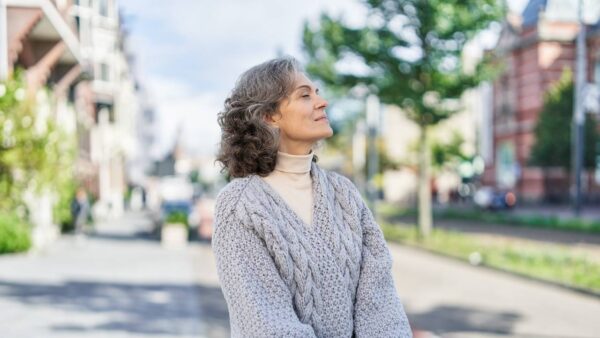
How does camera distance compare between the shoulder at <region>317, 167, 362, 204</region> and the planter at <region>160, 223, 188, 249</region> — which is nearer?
the shoulder at <region>317, 167, 362, 204</region>

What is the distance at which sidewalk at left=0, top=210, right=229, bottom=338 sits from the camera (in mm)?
8648

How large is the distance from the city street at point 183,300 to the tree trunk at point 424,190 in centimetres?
436

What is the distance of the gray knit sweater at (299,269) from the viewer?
2.24m

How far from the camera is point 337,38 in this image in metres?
23.0

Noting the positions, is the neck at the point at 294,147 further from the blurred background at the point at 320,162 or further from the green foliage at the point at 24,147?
the green foliage at the point at 24,147

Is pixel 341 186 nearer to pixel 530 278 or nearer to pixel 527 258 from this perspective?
pixel 530 278

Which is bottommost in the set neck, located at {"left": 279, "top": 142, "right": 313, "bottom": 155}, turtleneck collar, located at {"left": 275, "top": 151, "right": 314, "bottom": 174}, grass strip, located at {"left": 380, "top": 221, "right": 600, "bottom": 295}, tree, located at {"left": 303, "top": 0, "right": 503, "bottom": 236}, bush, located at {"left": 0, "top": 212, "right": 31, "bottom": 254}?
grass strip, located at {"left": 380, "top": 221, "right": 600, "bottom": 295}

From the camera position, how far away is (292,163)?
247 centimetres

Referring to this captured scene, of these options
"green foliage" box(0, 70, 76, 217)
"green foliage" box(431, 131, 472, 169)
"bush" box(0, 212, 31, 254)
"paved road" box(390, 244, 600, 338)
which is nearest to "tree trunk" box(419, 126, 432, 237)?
"paved road" box(390, 244, 600, 338)

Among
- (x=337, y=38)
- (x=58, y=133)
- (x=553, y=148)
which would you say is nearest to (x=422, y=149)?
(x=337, y=38)

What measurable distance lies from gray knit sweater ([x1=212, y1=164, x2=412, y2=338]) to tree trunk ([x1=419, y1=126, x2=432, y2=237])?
20.2m

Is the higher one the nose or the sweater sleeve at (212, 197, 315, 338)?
the nose

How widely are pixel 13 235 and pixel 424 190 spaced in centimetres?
1110

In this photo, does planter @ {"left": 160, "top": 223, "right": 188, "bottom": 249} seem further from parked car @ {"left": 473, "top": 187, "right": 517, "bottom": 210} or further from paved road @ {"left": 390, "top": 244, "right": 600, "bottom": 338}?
parked car @ {"left": 473, "top": 187, "right": 517, "bottom": 210}
